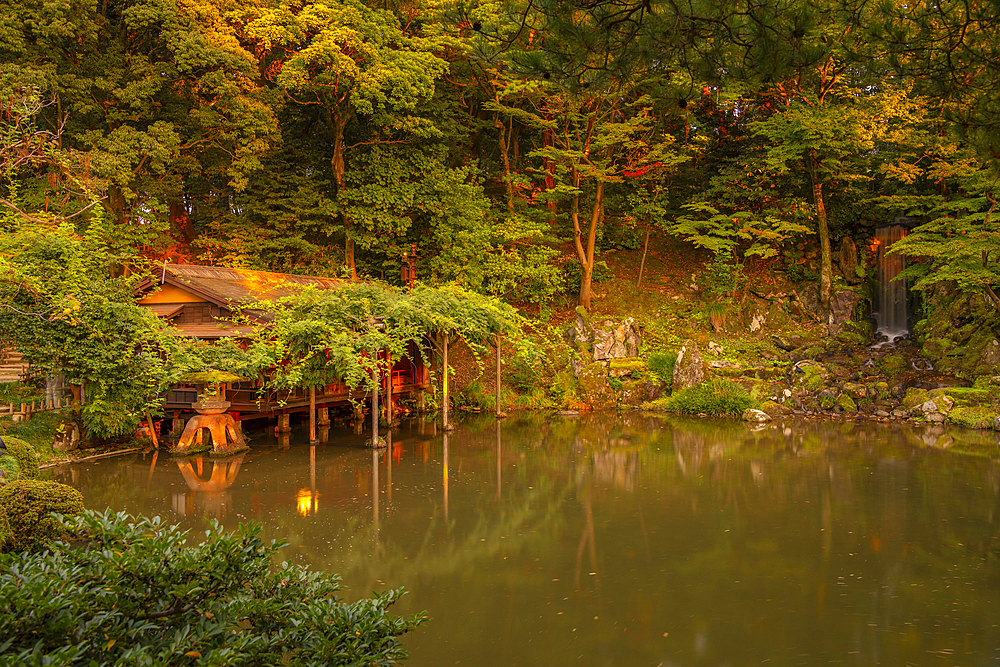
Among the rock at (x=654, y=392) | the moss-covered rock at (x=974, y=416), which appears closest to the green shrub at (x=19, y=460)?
the rock at (x=654, y=392)

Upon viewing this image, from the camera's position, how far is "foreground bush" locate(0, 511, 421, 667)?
2521mm

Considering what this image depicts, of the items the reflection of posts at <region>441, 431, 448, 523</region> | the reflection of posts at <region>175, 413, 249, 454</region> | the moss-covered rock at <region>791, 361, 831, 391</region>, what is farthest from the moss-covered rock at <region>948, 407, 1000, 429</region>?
the reflection of posts at <region>175, 413, 249, 454</region>

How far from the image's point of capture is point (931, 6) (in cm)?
500

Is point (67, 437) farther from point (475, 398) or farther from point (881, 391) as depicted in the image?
point (881, 391)

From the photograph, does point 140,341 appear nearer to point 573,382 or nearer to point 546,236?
point 573,382

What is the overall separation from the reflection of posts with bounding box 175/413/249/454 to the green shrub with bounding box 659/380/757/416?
12.4 meters

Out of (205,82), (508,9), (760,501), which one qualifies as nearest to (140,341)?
(205,82)

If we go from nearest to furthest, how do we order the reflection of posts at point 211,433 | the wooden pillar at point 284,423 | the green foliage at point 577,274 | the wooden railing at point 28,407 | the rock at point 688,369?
1. the wooden railing at point 28,407
2. the reflection of posts at point 211,433
3. the wooden pillar at point 284,423
4. the rock at point 688,369
5. the green foliage at point 577,274

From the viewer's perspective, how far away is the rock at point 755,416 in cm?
1747

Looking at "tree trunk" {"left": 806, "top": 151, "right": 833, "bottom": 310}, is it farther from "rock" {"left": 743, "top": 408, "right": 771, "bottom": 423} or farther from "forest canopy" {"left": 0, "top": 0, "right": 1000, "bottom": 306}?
"rock" {"left": 743, "top": 408, "right": 771, "bottom": 423}

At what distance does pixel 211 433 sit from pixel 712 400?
13613 mm

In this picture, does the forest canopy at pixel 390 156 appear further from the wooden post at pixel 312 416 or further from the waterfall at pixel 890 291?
the wooden post at pixel 312 416

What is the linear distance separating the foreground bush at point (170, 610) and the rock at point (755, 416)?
53.1ft

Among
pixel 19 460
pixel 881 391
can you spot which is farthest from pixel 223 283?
pixel 881 391
